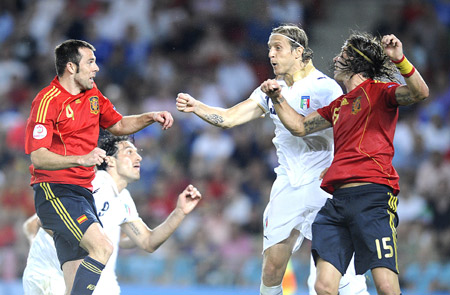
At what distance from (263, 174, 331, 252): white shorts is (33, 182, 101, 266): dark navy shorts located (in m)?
1.41

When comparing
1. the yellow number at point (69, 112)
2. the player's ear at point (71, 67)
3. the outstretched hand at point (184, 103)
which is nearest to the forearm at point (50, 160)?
the yellow number at point (69, 112)

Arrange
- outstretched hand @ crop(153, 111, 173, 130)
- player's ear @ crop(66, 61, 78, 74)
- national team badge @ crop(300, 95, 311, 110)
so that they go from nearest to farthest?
player's ear @ crop(66, 61, 78, 74) → outstretched hand @ crop(153, 111, 173, 130) → national team badge @ crop(300, 95, 311, 110)

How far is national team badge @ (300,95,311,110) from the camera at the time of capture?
5.94m

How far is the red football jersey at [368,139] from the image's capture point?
500cm

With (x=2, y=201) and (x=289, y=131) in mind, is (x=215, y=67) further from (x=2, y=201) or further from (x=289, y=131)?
(x=289, y=131)

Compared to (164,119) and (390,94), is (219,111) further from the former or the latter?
(390,94)

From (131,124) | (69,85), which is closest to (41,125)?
(69,85)

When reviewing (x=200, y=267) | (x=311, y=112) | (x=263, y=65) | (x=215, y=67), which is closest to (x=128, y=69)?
(x=215, y=67)

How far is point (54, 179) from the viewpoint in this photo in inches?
214

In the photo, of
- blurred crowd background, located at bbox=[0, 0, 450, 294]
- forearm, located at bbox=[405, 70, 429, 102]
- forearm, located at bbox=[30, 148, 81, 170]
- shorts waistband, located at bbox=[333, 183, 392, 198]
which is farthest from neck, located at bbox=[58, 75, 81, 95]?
blurred crowd background, located at bbox=[0, 0, 450, 294]

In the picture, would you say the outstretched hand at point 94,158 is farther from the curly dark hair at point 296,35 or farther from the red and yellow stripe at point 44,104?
the curly dark hair at point 296,35

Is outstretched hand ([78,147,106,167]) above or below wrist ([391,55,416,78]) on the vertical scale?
below

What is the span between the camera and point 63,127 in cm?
545

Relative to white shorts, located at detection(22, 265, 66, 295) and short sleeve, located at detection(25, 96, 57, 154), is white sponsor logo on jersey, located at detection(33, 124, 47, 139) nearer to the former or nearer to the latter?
short sleeve, located at detection(25, 96, 57, 154)
